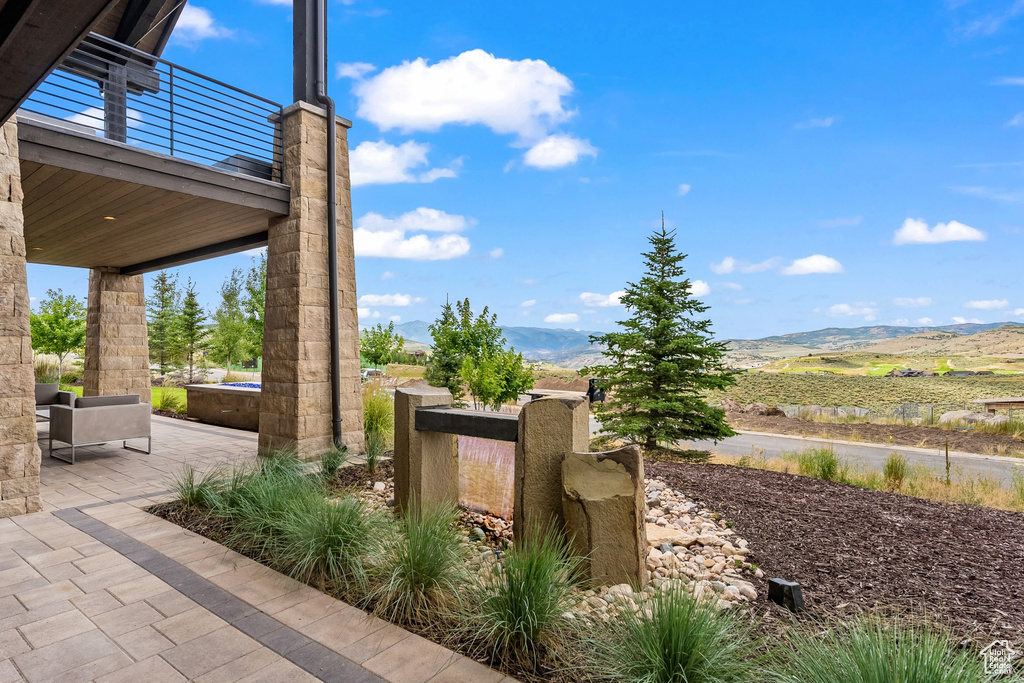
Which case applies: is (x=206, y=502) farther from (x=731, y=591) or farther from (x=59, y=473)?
(x=731, y=591)

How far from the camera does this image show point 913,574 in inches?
141

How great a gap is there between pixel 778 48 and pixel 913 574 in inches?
1243

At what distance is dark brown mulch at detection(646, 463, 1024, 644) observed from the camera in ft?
10.3

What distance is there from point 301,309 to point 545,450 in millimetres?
4782

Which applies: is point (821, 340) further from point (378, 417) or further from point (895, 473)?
point (378, 417)

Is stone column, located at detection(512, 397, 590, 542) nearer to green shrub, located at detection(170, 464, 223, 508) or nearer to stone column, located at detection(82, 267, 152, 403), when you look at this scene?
green shrub, located at detection(170, 464, 223, 508)

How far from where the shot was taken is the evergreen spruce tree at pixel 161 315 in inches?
997

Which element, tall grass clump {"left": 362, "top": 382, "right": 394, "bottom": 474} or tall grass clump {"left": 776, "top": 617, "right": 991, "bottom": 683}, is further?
tall grass clump {"left": 362, "top": 382, "right": 394, "bottom": 474}

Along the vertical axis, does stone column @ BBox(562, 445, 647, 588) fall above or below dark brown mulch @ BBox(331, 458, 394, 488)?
above

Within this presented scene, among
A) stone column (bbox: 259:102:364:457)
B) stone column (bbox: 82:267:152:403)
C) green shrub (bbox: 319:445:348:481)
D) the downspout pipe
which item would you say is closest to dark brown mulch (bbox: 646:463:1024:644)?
green shrub (bbox: 319:445:348:481)

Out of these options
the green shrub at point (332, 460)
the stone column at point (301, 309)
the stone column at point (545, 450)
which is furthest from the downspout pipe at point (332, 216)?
the stone column at point (545, 450)

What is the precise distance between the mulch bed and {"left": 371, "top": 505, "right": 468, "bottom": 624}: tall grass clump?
572 inches

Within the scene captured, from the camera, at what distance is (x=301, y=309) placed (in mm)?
7086

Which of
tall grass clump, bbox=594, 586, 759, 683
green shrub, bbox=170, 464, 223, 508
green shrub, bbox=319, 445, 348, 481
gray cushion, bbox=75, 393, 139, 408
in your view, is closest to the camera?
tall grass clump, bbox=594, 586, 759, 683
